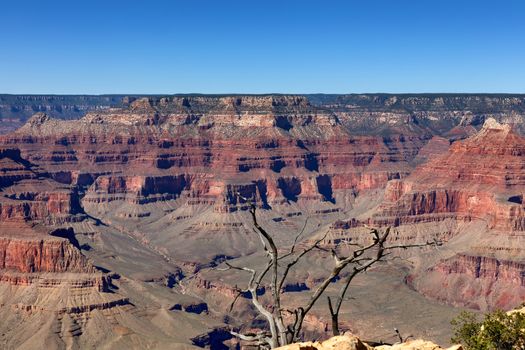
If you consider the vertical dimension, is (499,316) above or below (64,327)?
above

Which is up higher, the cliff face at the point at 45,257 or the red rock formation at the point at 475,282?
the cliff face at the point at 45,257

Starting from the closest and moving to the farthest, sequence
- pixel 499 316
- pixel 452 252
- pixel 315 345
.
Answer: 1. pixel 315 345
2. pixel 499 316
3. pixel 452 252

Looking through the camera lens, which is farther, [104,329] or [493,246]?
[493,246]

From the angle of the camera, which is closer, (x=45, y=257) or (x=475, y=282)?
(x=45, y=257)

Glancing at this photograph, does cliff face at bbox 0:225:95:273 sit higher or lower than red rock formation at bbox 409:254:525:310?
higher

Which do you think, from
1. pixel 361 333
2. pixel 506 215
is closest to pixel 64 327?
pixel 361 333

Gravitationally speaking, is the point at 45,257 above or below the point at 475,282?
above

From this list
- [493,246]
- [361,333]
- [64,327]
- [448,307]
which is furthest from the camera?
[493,246]

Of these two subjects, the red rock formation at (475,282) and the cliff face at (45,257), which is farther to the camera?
the red rock formation at (475,282)

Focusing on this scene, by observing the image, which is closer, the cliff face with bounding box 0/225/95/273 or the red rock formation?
the cliff face with bounding box 0/225/95/273

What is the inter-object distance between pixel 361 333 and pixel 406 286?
34.0 m

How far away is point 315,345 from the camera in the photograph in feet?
95.3

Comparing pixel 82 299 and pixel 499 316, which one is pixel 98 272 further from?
pixel 499 316

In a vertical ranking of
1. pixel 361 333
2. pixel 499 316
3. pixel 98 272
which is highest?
pixel 499 316
